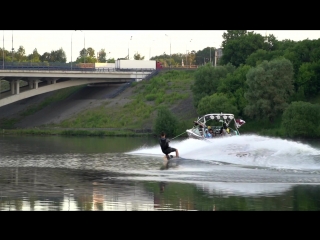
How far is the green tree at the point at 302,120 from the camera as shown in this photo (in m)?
78.0

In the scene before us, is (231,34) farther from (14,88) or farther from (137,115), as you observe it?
(14,88)

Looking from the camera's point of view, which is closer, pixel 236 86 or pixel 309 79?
pixel 309 79

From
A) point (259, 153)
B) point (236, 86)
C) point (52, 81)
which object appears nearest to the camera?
point (259, 153)

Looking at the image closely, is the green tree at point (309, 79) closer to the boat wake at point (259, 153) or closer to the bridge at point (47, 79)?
the bridge at point (47, 79)

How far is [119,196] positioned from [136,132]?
60.5 m

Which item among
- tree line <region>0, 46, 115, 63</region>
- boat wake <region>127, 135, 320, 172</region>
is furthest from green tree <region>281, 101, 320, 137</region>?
tree line <region>0, 46, 115, 63</region>

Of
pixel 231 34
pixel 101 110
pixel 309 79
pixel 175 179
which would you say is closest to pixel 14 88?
pixel 101 110

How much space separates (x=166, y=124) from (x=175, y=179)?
4880 cm

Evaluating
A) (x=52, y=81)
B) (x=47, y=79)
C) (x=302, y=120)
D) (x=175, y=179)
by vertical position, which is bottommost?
(x=175, y=179)

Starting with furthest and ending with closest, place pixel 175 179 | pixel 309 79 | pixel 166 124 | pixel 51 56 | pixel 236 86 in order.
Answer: pixel 51 56 < pixel 236 86 < pixel 309 79 < pixel 166 124 < pixel 175 179

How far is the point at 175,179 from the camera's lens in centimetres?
3481

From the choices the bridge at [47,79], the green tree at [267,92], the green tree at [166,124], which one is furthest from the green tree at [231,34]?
the green tree at [166,124]

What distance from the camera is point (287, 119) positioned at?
3147 inches
